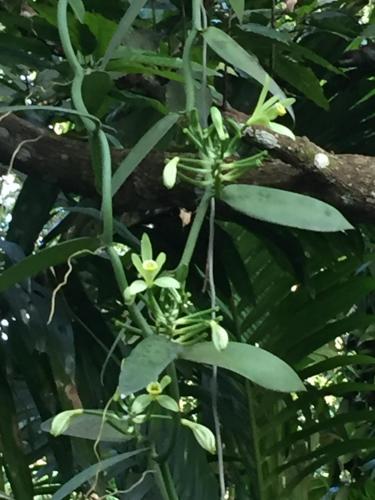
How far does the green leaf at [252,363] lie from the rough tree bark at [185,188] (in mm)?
305

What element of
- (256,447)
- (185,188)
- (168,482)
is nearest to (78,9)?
(185,188)

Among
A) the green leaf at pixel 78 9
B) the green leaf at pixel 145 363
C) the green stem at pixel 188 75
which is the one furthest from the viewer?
the green leaf at pixel 78 9

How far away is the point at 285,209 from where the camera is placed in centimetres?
36

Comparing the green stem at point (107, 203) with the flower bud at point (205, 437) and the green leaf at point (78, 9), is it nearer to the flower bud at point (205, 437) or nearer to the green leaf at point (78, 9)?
the flower bud at point (205, 437)

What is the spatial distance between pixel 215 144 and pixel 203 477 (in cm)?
41

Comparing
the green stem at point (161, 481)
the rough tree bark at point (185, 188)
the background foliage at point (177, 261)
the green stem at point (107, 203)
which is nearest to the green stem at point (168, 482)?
the green stem at point (161, 481)

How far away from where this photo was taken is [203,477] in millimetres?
695

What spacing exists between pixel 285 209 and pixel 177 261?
437mm

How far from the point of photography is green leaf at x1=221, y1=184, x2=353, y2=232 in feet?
1.17

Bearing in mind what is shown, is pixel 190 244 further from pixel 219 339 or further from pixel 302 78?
pixel 302 78

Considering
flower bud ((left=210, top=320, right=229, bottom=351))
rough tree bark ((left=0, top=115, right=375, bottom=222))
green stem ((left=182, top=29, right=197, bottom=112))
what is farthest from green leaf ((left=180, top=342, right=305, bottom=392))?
rough tree bark ((left=0, top=115, right=375, bottom=222))

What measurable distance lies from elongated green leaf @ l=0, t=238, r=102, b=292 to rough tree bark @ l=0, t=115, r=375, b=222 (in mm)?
242

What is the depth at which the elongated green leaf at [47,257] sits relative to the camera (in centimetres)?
37

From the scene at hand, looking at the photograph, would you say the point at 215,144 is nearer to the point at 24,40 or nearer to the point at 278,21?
the point at 24,40
